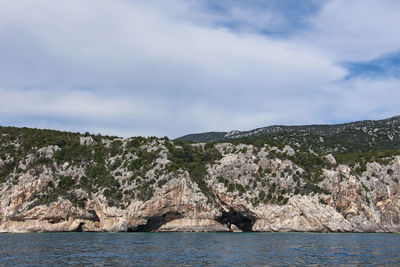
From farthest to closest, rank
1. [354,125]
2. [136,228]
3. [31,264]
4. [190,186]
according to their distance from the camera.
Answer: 1. [354,125]
2. [190,186]
3. [136,228]
4. [31,264]

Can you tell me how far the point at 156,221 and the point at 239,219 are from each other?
18995mm

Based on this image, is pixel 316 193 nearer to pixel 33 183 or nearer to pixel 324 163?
pixel 324 163

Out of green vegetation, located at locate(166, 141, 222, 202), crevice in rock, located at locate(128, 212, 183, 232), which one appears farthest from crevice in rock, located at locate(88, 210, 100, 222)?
green vegetation, located at locate(166, 141, 222, 202)

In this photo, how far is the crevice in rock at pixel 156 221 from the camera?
7112 cm

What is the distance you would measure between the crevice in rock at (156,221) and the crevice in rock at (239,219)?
34.1 ft

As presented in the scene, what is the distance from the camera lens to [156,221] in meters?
72.2

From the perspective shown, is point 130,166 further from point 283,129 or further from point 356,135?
point 283,129

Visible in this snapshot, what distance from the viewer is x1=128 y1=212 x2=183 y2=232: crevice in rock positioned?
7112cm

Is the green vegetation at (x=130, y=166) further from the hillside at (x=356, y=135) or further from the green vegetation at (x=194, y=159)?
the hillside at (x=356, y=135)

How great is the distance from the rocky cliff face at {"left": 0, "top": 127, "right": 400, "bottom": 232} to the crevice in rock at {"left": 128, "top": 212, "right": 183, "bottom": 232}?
192 mm

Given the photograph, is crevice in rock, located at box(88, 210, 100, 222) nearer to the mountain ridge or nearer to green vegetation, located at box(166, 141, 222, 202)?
green vegetation, located at box(166, 141, 222, 202)

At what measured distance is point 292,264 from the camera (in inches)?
979

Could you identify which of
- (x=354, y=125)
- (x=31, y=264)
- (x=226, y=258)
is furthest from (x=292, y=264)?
(x=354, y=125)

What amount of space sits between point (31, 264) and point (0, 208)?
184 ft
